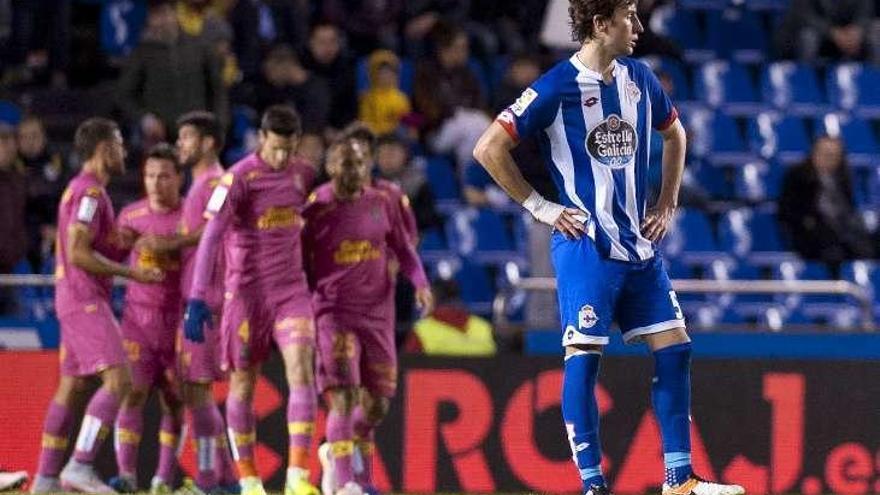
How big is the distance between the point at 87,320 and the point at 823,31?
922 cm

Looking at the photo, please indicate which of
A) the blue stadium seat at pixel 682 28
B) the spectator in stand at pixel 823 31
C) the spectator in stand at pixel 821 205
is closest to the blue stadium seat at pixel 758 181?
the spectator in stand at pixel 821 205

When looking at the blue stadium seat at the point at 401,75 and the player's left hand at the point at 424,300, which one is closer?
the player's left hand at the point at 424,300

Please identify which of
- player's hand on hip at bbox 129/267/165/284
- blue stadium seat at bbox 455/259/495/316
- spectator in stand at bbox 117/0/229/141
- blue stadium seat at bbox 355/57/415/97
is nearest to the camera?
player's hand on hip at bbox 129/267/165/284

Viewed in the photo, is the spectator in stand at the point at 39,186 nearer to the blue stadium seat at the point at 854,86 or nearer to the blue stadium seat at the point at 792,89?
the blue stadium seat at the point at 792,89

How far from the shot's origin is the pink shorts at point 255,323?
10906mm

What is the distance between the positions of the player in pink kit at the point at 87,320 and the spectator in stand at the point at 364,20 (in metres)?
6.08

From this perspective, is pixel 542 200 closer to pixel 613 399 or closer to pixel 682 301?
pixel 613 399

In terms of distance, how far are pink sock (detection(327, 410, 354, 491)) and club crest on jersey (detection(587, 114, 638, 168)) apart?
3.02 m

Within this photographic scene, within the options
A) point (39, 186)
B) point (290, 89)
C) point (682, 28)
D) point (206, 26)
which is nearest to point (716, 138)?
point (682, 28)

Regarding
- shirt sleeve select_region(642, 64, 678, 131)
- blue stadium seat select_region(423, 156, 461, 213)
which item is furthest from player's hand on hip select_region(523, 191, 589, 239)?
blue stadium seat select_region(423, 156, 461, 213)

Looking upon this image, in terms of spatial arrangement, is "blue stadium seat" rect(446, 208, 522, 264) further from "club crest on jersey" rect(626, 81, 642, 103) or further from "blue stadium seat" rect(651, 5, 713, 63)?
"club crest on jersey" rect(626, 81, 642, 103)

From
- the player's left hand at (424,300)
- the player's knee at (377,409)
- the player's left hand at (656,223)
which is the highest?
the player's left hand at (656,223)

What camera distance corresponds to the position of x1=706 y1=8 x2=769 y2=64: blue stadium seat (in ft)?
62.2

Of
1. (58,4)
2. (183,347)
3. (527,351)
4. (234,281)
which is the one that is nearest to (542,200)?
(234,281)
